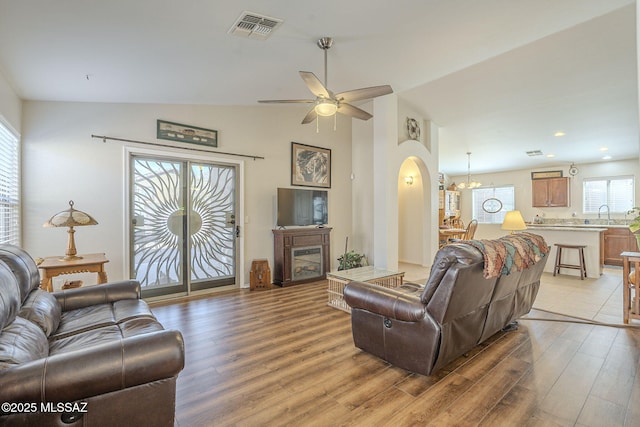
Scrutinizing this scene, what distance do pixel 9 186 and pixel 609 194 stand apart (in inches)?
447

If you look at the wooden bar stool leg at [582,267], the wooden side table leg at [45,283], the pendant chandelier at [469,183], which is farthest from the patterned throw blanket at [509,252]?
the pendant chandelier at [469,183]

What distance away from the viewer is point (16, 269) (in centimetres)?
192

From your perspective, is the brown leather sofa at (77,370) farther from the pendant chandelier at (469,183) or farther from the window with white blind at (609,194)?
the window with white blind at (609,194)

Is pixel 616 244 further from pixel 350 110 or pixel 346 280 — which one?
pixel 350 110

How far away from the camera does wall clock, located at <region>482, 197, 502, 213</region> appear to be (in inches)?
366

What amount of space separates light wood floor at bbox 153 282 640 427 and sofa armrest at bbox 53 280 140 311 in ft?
2.42

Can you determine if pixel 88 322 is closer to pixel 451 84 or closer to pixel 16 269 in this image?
pixel 16 269

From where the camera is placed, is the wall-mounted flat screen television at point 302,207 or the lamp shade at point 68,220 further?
the wall-mounted flat screen television at point 302,207

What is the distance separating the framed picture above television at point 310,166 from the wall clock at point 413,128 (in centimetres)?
158

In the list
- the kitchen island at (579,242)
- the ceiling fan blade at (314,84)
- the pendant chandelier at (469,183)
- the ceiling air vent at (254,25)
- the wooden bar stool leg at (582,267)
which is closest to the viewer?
the ceiling air vent at (254,25)

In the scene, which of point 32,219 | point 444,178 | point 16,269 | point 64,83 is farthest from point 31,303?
point 444,178

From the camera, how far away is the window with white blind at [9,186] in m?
2.94

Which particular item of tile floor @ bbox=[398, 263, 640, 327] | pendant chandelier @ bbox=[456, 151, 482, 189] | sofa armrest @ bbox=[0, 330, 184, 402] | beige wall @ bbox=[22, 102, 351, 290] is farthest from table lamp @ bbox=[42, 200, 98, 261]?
pendant chandelier @ bbox=[456, 151, 482, 189]

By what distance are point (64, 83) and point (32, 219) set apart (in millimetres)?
1586
